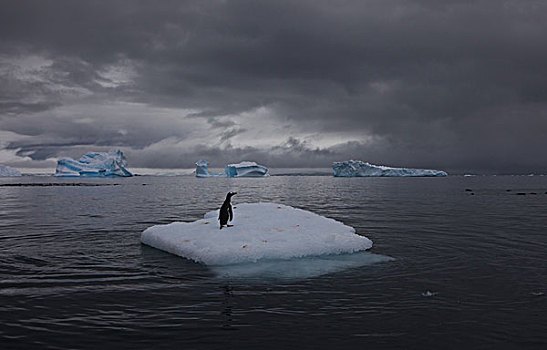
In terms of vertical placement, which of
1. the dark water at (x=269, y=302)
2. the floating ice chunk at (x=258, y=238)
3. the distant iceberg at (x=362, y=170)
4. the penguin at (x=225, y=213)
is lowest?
the dark water at (x=269, y=302)

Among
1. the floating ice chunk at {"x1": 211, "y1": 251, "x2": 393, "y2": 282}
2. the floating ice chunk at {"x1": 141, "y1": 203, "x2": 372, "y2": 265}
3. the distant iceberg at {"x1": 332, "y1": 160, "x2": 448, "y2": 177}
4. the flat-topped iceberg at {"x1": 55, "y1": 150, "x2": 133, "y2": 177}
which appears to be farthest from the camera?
the distant iceberg at {"x1": 332, "y1": 160, "x2": 448, "y2": 177}

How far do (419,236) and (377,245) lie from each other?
10.3 ft

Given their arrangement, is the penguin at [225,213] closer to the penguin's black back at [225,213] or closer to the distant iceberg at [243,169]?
the penguin's black back at [225,213]

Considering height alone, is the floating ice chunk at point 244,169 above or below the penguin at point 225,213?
above

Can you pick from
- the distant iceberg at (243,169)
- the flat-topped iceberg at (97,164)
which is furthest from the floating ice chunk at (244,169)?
the flat-topped iceberg at (97,164)

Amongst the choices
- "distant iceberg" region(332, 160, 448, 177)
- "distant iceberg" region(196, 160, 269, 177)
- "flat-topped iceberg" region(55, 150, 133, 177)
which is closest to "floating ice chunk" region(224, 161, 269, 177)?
"distant iceberg" region(196, 160, 269, 177)

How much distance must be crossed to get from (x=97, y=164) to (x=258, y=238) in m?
156

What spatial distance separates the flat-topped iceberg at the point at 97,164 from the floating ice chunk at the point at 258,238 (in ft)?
465

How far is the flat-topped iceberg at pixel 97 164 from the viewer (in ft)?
478

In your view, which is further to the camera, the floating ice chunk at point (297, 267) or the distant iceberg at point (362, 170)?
the distant iceberg at point (362, 170)

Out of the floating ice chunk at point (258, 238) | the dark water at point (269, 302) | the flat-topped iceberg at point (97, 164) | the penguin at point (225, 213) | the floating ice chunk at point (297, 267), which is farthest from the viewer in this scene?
the flat-topped iceberg at point (97, 164)

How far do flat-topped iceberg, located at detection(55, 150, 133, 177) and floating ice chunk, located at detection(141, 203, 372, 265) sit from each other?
465 feet

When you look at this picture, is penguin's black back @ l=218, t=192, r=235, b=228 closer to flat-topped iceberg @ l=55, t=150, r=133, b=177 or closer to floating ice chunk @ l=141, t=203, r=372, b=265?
floating ice chunk @ l=141, t=203, r=372, b=265

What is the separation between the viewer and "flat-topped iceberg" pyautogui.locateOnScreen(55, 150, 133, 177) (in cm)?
14562
